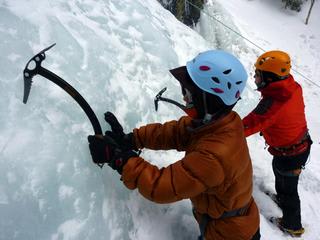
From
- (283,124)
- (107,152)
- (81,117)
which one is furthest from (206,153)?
(283,124)

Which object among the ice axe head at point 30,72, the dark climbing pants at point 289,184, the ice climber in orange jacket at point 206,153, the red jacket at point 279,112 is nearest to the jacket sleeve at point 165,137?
the ice climber in orange jacket at point 206,153

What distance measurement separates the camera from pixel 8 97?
199 cm

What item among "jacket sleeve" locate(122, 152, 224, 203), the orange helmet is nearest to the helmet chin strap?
"jacket sleeve" locate(122, 152, 224, 203)

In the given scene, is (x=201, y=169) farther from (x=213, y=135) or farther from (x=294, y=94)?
(x=294, y=94)

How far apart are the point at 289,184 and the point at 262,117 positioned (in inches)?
32.2

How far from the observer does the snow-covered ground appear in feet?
6.15

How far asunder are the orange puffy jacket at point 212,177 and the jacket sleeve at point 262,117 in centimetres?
93

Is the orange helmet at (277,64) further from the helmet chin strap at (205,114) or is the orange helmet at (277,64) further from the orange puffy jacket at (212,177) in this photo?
the helmet chin strap at (205,114)

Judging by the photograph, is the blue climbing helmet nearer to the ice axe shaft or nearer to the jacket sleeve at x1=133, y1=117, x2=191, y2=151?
the jacket sleeve at x1=133, y1=117, x2=191, y2=151

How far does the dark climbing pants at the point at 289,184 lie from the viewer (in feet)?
11.0

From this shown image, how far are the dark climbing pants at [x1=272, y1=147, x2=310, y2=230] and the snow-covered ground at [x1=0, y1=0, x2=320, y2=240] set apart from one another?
0.19 metres

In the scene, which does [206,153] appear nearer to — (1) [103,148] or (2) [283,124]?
(1) [103,148]

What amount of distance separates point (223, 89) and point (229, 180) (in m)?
0.50

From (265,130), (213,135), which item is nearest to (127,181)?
(213,135)
